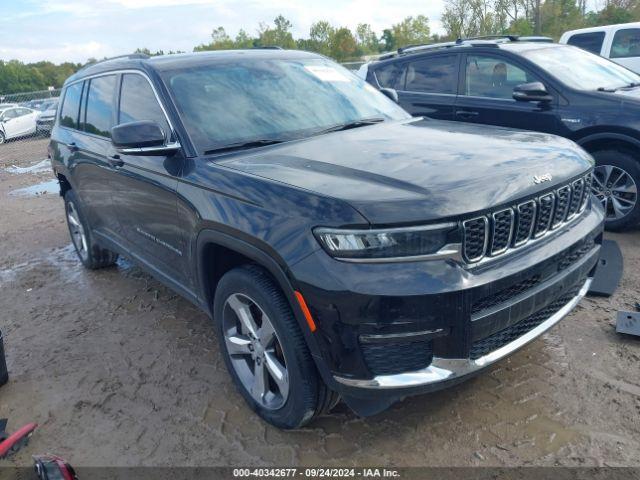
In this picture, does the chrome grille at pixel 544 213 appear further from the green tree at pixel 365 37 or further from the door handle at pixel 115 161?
the green tree at pixel 365 37

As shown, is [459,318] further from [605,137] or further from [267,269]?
[605,137]

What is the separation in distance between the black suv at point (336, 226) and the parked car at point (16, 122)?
21866mm

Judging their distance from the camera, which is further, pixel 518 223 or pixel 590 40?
pixel 590 40

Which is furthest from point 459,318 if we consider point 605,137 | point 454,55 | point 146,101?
point 454,55

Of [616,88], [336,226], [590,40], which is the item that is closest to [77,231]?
[336,226]

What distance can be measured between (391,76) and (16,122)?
2098cm

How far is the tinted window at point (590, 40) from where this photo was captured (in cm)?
1039

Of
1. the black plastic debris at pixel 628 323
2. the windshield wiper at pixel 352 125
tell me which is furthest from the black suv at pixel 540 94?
the windshield wiper at pixel 352 125

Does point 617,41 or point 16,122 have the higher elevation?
point 617,41

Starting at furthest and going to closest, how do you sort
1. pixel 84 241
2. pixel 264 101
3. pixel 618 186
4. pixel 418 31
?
pixel 418 31 → pixel 84 241 → pixel 618 186 → pixel 264 101

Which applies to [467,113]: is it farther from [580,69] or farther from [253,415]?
[253,415]

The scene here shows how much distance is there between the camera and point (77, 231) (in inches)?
218

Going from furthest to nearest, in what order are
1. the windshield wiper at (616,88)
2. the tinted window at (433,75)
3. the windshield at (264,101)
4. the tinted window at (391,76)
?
the tinted window at (391,76), the tinted window at (433,75), the windshield wiper at (616,88), the windshield at (264,101)

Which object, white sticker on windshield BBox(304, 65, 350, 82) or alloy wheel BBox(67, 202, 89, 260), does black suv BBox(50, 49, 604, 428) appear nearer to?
white sticker on windshield BBox(304, 65, 350, 82)
